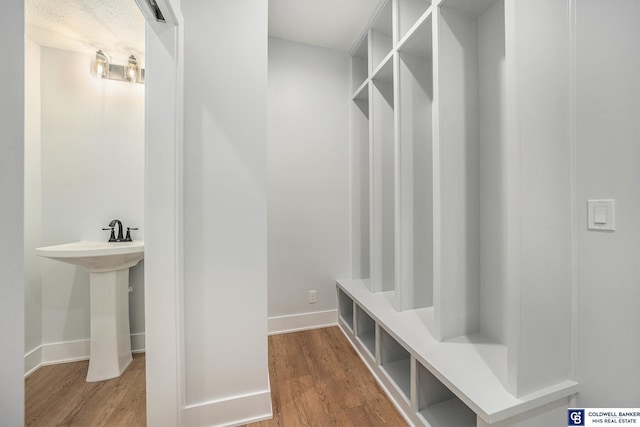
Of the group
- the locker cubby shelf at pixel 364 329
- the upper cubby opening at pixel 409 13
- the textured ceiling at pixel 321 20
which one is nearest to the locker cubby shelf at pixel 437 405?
the locker cubby shelf at pixel 364 329

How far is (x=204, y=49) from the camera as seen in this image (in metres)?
1.32

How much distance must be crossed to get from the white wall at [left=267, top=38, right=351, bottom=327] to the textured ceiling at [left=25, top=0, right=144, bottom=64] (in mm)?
1083

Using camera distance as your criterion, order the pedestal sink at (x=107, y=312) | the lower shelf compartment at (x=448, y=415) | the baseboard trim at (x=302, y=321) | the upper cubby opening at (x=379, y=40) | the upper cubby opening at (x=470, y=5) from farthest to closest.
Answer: the baseboard trim at (x=302, y=321)
the upper cubby opening at (x=379, y=40)
the pedestal sink at (x=107, y=312)
the upper cubby opening at (x=470, y=5)
the lower shelf compartment at (x=448, y=415)

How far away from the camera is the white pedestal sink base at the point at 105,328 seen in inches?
68.6

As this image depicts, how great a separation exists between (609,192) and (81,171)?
3181 mm

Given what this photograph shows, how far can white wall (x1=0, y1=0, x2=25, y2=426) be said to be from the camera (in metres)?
0.32

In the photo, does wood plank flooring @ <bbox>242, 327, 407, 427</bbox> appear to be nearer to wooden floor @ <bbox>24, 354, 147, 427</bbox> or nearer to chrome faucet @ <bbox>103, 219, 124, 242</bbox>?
wooden floor @ <bbox>24, 354, 147, 427</bbox>

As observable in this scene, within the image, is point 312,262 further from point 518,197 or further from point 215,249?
point 518,197

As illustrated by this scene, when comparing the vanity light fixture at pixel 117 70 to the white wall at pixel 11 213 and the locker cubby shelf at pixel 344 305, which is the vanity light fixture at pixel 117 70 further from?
the locker cubby shelf at pixel 344 305

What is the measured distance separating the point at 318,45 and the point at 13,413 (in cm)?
294

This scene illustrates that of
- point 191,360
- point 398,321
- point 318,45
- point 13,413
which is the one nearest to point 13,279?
point 13,413

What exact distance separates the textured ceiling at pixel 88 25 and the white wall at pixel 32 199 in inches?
8.3

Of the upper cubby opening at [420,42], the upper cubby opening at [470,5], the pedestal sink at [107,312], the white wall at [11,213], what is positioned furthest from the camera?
the pedestal sink at [107,312]
